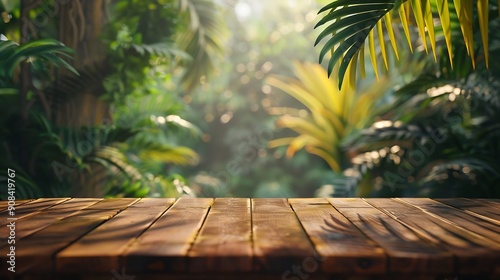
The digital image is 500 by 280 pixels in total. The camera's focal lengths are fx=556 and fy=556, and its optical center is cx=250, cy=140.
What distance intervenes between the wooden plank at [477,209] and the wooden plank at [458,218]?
3 centimetres

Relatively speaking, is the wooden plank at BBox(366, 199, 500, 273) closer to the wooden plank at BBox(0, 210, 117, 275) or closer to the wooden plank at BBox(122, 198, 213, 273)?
the wooden plank at BBox(122, 198, 213, 273)

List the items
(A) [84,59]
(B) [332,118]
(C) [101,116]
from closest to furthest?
(A) [84,59] < (C) [101,116] < (B) [332,118]

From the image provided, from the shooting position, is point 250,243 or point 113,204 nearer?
point 250,243

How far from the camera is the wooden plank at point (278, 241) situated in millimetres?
1104

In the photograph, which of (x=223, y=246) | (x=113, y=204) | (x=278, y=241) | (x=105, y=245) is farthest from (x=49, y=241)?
(x=113, y=204)

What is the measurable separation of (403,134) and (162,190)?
1.49 meters

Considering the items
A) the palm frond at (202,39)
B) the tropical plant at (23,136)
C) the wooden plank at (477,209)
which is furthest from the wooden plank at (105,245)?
the palm frond at (202,39)

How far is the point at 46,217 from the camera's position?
1580mm

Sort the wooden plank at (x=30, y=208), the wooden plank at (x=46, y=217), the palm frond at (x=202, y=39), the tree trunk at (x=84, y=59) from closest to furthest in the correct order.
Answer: the wooden plank at (x=46, y=217)
the wooden plank at (x=30, y=208)
the tree trunk at (x=84, y=59)
the palm frond at (x=202, y=39)

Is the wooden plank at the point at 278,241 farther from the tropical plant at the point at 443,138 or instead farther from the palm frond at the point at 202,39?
the palm frond at the point at 202,39

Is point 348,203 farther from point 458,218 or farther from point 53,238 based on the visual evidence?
point 53,238

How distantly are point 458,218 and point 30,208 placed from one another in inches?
51.1

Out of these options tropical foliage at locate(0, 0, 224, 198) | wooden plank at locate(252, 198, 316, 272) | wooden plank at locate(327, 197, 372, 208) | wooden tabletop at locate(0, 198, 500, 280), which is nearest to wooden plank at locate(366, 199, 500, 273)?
wooden tabletop at locate(0, 198, 500, 280)

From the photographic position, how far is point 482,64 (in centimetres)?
299
